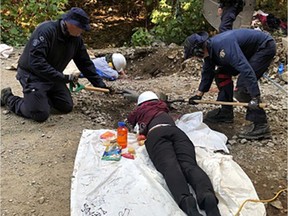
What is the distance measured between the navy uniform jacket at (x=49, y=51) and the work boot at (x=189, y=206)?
2.03 metres

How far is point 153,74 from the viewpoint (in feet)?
20.9

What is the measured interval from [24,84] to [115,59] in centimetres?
202

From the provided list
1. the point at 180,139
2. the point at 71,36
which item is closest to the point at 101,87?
the point at 71,36

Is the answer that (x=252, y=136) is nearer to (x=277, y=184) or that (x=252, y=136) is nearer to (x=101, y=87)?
(x=277, y=184)

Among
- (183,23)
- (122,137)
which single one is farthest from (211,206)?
(183,23)

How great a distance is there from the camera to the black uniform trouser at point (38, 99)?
3910mm

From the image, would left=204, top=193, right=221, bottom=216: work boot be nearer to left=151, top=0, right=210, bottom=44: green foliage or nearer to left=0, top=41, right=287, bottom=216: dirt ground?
left=0, top=41, right=287, bottom=216: dirt ground

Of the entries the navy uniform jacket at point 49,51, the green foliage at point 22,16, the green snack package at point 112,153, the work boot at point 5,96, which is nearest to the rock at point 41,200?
the green snack package at point 112,153

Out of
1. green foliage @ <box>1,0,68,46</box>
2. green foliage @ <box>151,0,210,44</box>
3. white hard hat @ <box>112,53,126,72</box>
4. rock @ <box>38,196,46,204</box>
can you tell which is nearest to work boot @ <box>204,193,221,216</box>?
rock @ <box>38,196,46,204</box>

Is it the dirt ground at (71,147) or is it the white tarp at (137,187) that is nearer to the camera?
the white tarp at (137,187)

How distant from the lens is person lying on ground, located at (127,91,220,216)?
8.02 ft

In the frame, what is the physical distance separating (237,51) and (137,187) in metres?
1.65

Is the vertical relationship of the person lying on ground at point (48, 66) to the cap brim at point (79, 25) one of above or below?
below

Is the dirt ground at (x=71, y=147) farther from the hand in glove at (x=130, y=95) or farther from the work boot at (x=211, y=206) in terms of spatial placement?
the work boot at (x=211, y=206)
